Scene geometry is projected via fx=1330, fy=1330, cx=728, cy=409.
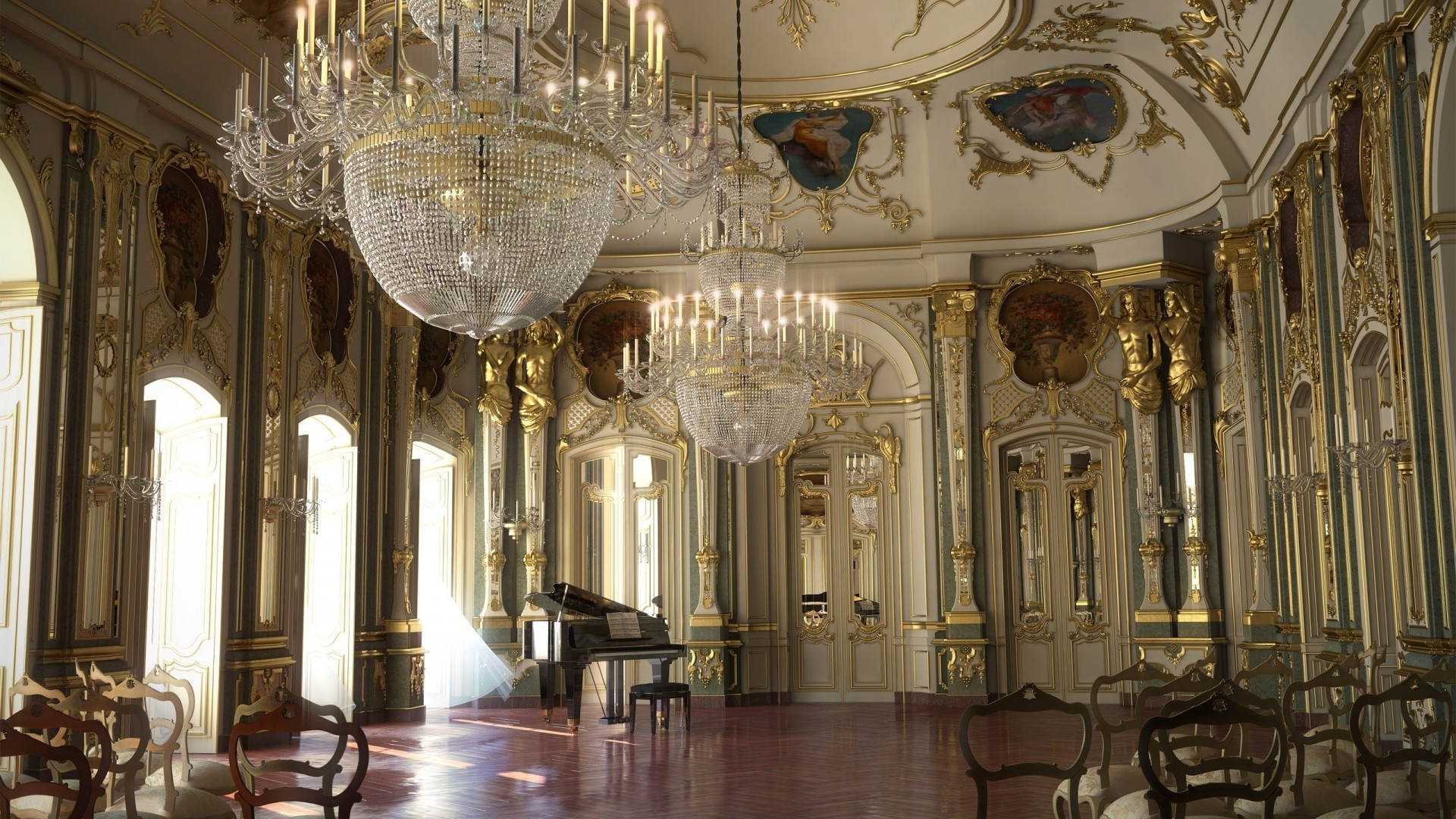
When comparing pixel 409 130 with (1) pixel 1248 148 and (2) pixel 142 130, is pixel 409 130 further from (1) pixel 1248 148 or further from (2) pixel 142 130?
(1) pixel 1248 148

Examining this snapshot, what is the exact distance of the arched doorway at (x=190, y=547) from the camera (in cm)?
986

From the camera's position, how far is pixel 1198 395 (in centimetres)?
1331

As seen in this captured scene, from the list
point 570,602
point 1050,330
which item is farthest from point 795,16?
point 570,602

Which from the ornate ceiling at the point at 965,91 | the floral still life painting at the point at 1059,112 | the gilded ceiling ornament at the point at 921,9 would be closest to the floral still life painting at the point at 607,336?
the ornate ceiling at the point at 965,91

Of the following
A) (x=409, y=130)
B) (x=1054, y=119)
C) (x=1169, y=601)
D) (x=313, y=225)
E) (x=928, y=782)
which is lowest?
(x=928, y=782)

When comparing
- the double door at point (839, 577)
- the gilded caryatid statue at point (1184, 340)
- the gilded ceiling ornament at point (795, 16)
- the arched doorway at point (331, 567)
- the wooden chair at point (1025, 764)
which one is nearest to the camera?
the wooden chair at point (1025, 764)

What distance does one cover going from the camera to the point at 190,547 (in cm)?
1003

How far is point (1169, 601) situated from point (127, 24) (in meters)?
10.5

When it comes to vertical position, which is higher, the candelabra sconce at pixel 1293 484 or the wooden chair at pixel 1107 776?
the candelabra sconce at pixel 1293 484

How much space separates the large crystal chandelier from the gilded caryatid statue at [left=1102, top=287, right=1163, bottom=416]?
9.02 metres

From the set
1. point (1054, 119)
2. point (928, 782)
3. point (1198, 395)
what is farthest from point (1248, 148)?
point (928, 782)

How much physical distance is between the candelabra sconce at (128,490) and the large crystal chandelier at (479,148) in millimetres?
3721

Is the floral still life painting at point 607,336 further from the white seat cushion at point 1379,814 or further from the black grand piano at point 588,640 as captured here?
the white seat cushion at point 1379,814

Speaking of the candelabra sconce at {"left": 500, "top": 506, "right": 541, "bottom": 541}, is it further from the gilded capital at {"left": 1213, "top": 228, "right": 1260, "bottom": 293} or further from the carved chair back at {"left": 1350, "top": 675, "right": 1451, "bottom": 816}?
the carved chair back at {"left": 1350, "top": 675, "right": 1451, "bottom": 816}
